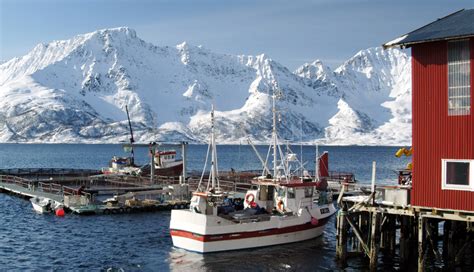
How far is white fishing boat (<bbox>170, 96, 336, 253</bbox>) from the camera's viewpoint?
1591 inches

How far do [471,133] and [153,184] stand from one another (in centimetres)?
4942

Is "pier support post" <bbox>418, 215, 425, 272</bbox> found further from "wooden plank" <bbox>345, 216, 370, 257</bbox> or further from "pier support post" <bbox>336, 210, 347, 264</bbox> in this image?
"pier support post" <bbox>336, 210, 347, 264</bbox>

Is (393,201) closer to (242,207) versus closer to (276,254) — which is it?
(276,254)

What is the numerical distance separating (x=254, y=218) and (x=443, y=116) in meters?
15.4

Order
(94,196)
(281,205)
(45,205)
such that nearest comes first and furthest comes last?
(281,205), (45,205), (94,196)

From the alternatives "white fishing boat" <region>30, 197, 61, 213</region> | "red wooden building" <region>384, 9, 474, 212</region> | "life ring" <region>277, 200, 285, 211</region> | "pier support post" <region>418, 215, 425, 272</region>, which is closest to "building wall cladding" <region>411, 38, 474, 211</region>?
"red wooden building" <region>384, 9, 474, 212</region>

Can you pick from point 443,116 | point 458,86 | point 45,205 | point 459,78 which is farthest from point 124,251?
point 459,78

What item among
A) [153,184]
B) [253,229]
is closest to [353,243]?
[253,229]

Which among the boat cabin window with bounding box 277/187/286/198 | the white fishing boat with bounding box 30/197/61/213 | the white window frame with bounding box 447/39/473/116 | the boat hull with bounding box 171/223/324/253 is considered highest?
the white window frame with bounding box 447/39/473/116

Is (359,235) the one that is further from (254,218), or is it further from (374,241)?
(254,218)

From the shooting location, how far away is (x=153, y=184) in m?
74.8

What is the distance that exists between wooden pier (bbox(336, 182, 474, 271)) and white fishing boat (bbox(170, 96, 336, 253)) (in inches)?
198

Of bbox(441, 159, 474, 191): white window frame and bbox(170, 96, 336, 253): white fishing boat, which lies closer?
bbox(441, 159, 474, 191): white window frame

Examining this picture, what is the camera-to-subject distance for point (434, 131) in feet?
105
